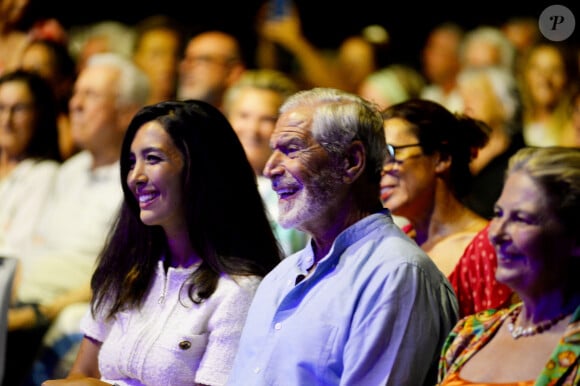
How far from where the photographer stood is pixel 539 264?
1.93 metres

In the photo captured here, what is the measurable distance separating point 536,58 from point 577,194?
2628mm

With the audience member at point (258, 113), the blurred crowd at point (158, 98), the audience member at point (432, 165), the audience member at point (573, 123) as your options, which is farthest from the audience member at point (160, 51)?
the audience member at point (432, 165)

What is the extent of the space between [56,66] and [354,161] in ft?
12.0

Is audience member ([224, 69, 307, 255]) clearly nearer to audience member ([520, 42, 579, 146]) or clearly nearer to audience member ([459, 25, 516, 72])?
audience member ([459, 25, 516, 72])

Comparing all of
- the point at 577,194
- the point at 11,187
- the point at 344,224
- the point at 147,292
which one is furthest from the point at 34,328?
the point at 577,194

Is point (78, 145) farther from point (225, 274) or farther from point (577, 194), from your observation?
point (577, 194)

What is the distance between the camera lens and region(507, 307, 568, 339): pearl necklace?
76.3 inches

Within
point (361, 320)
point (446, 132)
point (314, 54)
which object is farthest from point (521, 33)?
point (361, 320)

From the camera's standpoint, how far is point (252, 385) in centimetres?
236

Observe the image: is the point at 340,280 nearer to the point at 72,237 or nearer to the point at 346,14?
the point at 72,237

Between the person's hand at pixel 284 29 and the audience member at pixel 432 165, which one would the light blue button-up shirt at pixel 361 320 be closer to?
the audience member at pixel 432 165

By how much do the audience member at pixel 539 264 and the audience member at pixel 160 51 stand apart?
349 cm

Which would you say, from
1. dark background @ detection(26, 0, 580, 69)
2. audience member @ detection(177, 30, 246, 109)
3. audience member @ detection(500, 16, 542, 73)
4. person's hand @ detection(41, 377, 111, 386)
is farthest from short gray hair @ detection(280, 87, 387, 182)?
audience member @ detection(177, 30, 246, 109)

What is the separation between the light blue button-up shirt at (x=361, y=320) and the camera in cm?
214
